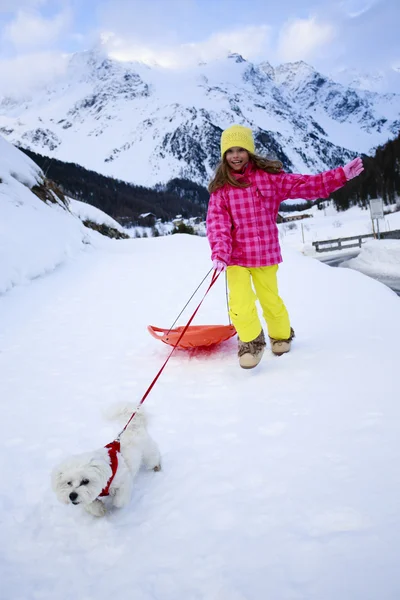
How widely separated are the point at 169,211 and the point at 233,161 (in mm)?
125560

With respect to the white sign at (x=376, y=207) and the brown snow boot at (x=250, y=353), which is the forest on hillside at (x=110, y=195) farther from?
the brown snow boot at (x=250, y=353)

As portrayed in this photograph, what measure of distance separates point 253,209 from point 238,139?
586mm

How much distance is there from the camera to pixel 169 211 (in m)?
126

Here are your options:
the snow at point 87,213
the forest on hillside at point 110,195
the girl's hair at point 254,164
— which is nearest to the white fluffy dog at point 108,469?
the girl's hair at point 254,164

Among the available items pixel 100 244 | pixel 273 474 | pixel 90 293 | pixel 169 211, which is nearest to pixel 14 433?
pixel 273 474

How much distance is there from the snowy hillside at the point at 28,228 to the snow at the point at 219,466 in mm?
3144

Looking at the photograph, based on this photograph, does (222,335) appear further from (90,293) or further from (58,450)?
(90,293)

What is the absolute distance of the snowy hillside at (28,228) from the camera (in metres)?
7.54

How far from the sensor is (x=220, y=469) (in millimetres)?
2158

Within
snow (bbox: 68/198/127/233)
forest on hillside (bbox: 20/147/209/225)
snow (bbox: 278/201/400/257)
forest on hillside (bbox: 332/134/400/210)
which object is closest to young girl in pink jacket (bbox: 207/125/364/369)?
snow (bbox: 68/198/127/233)

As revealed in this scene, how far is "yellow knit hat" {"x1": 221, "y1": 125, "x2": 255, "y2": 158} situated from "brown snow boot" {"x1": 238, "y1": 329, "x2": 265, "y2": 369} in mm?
1637

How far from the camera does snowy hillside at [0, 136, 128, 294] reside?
754 centimetres

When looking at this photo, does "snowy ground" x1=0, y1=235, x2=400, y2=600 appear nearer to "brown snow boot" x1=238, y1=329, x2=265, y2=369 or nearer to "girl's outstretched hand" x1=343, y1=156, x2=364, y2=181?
"brown snow boot" x1=238, y1=329, x2=265, y2=369

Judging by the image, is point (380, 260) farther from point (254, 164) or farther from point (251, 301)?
point (251, 301)
